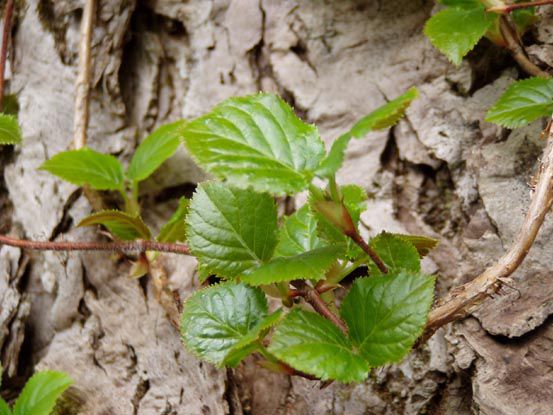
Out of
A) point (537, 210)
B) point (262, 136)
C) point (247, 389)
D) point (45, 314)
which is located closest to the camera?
point (262, 136)

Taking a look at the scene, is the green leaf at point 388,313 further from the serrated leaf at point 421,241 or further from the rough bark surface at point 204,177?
the rough bark surface at point 204,177

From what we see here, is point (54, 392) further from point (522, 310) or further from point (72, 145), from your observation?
point (522, 310)

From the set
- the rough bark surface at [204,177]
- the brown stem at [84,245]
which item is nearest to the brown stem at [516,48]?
the rough bark surface at [204,177]

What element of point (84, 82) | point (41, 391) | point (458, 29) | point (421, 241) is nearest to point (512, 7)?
point (458, 29)

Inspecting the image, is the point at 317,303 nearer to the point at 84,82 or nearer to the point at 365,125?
the point at 365,125

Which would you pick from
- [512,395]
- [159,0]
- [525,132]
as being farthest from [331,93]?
[512,395]

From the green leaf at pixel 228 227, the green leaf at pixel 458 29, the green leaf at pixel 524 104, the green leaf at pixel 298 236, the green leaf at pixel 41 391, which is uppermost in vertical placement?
the green leaf at pixel 458 29

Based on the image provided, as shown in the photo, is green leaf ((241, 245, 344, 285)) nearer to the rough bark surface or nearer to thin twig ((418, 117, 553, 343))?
thin twig ((418, 117, 553, 343))
